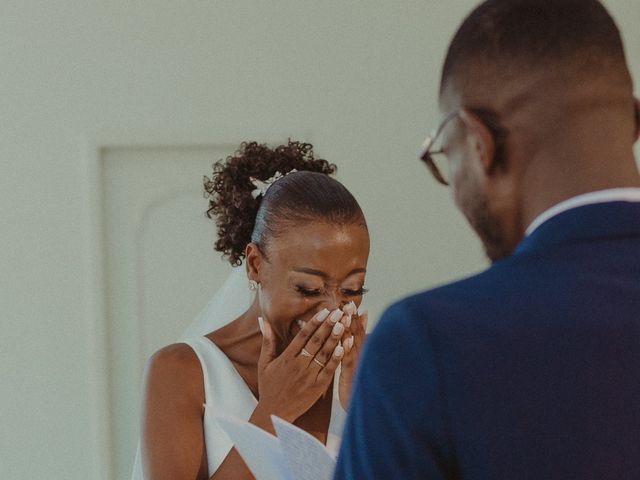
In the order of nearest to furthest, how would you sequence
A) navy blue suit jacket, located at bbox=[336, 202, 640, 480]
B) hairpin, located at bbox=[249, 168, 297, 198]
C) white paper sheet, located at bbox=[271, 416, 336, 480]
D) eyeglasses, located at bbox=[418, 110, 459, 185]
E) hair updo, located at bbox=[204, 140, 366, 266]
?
navy blue suit jacket, located at bbox=[336, 202, 640, 480] < eyeglasses, located at bbox=[418, 110, 459, 185] < white paper sheet, located at bbox=[271, 416, 336, 480] < hair updo, located at bbox=[204, 140, 366, 266] < hairpin, located at bbox=[249, 168, 297, 198]

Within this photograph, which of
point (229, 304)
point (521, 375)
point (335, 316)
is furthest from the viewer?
point (229, 304)

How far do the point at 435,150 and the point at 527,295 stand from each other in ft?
0.80

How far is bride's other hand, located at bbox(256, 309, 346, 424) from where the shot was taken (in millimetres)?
2148

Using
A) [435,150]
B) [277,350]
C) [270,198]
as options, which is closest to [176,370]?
[277,350]

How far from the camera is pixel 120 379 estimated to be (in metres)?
4.26

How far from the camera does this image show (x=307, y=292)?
7.09ft

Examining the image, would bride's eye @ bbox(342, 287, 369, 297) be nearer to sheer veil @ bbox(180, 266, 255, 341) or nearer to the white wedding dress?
the white wedding dress

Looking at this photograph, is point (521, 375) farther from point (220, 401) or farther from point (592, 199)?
point (220, 401)

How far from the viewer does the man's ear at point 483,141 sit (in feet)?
3.22

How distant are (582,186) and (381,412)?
280 millimetres

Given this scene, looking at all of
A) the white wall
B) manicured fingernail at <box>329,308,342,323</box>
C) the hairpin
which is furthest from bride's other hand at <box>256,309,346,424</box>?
the white wall

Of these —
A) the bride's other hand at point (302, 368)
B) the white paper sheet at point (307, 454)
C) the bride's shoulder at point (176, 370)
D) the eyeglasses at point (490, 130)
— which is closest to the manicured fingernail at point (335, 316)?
the bride's other hand at point (302, 368)

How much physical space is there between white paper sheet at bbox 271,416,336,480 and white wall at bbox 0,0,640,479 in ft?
9.39

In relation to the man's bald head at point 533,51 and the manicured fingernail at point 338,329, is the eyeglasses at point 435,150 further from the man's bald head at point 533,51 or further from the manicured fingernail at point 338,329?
the manicured fingernail at point 338,329
